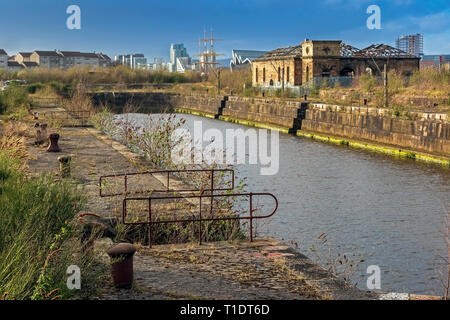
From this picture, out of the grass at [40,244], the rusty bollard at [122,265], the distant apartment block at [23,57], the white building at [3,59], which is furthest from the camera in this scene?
the distant apartment block at [23,57]

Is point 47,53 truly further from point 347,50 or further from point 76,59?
point 347,50

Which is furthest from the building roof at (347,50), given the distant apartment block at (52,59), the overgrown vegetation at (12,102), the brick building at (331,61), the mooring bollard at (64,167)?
the distant apartment block at (52,59)

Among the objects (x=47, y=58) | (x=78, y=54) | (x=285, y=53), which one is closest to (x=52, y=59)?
(x=47, y=58)

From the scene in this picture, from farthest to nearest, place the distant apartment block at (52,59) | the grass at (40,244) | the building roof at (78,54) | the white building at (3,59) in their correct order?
the building roof at (78,54) < the distant apartment block at (52,59) < the white building at (3,59) < the grass at (40,244)

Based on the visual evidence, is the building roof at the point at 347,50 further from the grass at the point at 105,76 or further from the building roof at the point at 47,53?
the building roof at the point at 47,53

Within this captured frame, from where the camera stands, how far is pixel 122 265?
686 centimetres

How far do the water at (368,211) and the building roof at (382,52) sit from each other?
2676 cm

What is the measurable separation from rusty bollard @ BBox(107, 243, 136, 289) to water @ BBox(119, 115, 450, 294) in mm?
3923

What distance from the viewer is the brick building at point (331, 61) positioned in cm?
4644

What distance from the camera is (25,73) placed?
76.1 meters

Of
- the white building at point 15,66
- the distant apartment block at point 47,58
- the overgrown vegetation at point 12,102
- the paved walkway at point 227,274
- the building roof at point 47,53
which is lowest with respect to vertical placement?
the paved walkway at point 227,274

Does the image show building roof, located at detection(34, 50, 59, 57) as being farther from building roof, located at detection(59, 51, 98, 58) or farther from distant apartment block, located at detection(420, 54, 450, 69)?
distant apartment block, located at detection(420, 54, 450, 69)

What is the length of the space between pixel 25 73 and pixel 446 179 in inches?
2592
